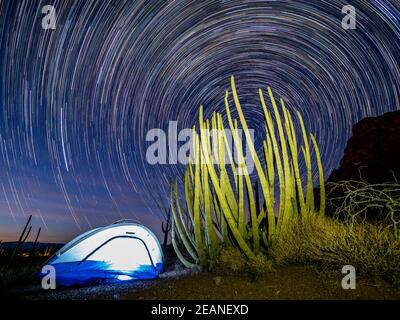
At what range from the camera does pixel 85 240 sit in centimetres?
727

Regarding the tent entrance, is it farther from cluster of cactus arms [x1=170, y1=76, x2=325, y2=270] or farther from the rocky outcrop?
the rocky outcrop

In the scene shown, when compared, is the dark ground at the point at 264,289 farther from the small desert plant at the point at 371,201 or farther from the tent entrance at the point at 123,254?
the tent entrance at the point at 123,254

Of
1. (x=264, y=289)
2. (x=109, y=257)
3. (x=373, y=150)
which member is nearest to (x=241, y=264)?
(x=264, y=289)

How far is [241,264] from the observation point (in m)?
5.67

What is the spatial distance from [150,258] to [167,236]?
502 inches

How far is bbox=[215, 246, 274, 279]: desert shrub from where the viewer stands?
525 cm

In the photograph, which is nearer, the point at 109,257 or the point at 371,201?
the point at 371,201

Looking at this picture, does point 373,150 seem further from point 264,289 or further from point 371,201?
point 264,289

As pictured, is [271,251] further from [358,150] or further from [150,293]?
[358,150]

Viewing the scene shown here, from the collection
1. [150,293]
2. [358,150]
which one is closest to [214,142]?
[150,293]

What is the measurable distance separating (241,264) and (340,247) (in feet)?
5.95

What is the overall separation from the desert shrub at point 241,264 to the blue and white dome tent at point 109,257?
76.2 inches

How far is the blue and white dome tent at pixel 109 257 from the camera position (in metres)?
6.78
